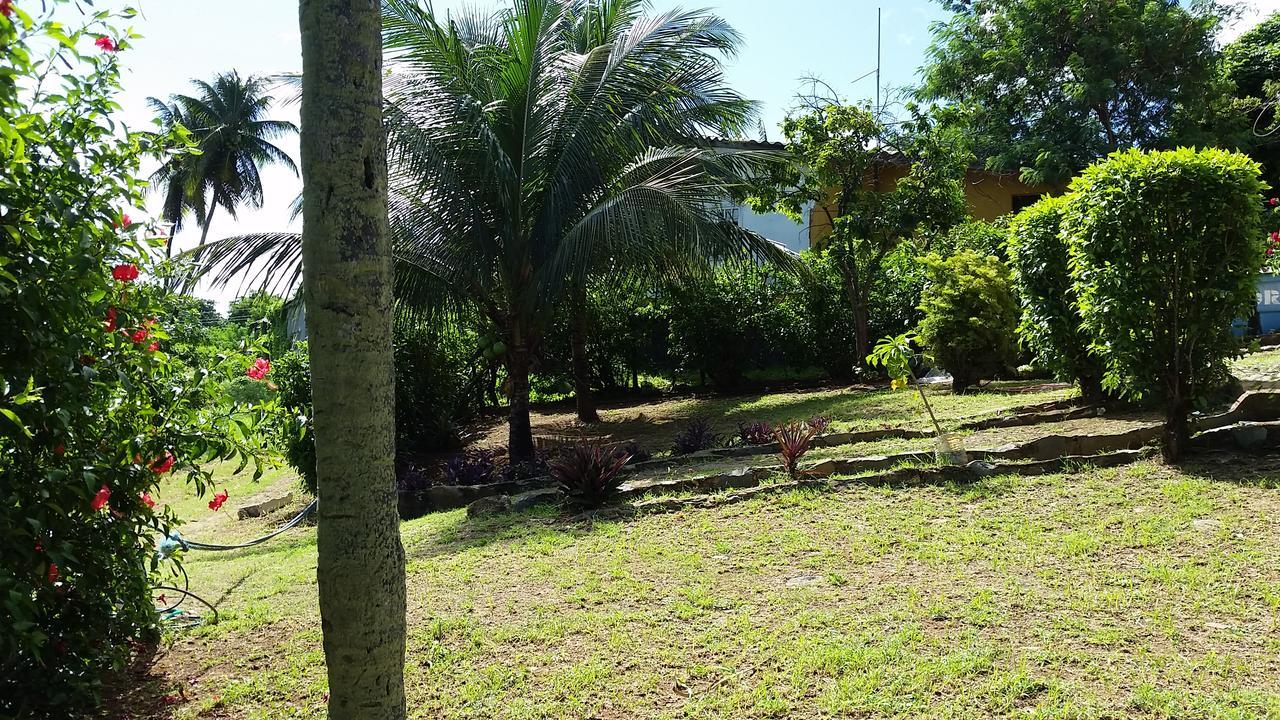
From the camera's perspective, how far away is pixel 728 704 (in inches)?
132

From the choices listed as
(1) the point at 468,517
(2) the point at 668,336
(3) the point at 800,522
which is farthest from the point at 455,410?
(3) the point at 800,522

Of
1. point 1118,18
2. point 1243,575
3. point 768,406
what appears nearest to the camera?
point 1243,575

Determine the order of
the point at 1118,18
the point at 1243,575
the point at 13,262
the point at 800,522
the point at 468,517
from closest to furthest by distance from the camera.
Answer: the point at 13,262
the point at 1243,575
the point at 800,522
the point at 468,517
the point at 1118,18

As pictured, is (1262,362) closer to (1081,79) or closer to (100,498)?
(100,498)

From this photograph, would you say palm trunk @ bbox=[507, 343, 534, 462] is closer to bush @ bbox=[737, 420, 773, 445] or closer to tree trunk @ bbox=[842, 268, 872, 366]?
bush @ bbox=[737, 420, 773, 445]

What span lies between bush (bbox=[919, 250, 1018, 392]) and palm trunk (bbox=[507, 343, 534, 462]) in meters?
5.08

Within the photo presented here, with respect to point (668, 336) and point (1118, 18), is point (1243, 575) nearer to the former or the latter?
point (668, 336)

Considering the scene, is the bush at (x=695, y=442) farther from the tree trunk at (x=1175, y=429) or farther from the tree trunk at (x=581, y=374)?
the tree trunk at (x=1175, y=429)

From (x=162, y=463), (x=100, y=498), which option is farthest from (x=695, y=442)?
(x=100, y=498)

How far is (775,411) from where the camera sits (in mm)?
11242

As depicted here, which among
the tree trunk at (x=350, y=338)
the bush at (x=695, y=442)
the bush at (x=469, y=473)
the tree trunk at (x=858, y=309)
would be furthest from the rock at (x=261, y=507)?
the tree trunk at (x=350, y=338)

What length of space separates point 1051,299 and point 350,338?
752 centimetres

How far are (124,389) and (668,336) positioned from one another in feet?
38.1

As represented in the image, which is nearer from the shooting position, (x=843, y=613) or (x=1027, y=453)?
(x=843, y=613)
